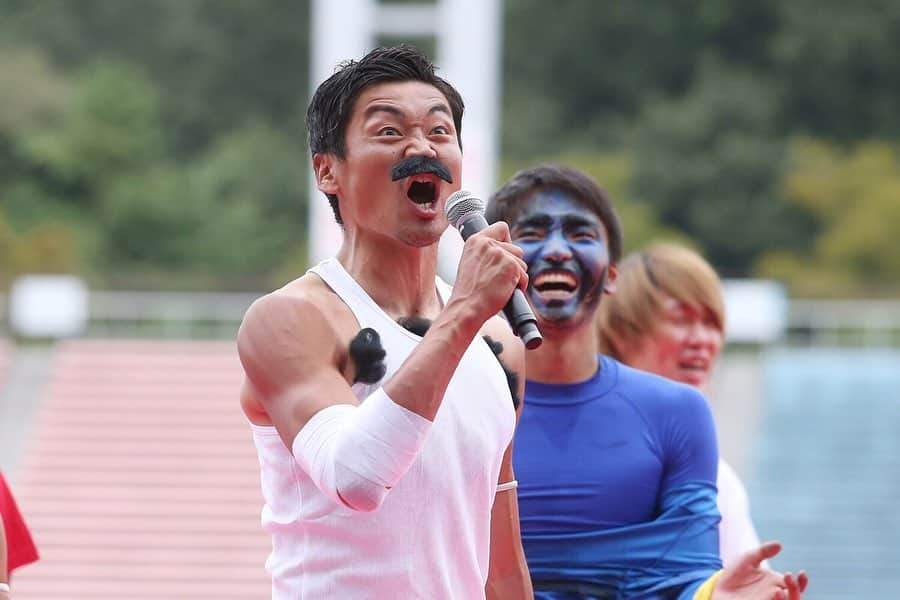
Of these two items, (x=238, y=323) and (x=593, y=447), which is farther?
(x=238, y=323)

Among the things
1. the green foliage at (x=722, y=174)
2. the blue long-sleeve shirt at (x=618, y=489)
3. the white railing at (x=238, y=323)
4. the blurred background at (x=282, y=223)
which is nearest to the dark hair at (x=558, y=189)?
the blue long-sleeve shirt at (x=618, y=489)

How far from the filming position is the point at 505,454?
2357 mm

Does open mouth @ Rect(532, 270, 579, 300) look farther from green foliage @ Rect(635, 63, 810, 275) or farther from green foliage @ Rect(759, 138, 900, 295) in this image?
green foliage @ Rect(635, 63, 810, 275)

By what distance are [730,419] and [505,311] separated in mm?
13289

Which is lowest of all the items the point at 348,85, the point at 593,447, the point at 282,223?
the point at 282,223

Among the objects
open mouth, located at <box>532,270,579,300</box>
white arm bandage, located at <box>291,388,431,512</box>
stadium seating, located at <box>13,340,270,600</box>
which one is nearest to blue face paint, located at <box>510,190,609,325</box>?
open mouth, located at <box>532,270,579,300</box>

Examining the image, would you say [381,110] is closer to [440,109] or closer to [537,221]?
[440,109]

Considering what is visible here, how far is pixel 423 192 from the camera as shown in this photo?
2143 millimetres

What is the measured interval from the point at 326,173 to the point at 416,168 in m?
0.17

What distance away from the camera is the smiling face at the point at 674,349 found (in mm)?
3299

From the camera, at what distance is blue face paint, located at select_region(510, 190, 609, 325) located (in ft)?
9.12

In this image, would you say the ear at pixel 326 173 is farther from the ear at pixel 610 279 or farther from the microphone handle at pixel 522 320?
the ear at pixel 610 279

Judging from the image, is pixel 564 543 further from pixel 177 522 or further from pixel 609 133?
pixel 609 133

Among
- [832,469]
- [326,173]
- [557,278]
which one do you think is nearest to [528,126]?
[832,469]
